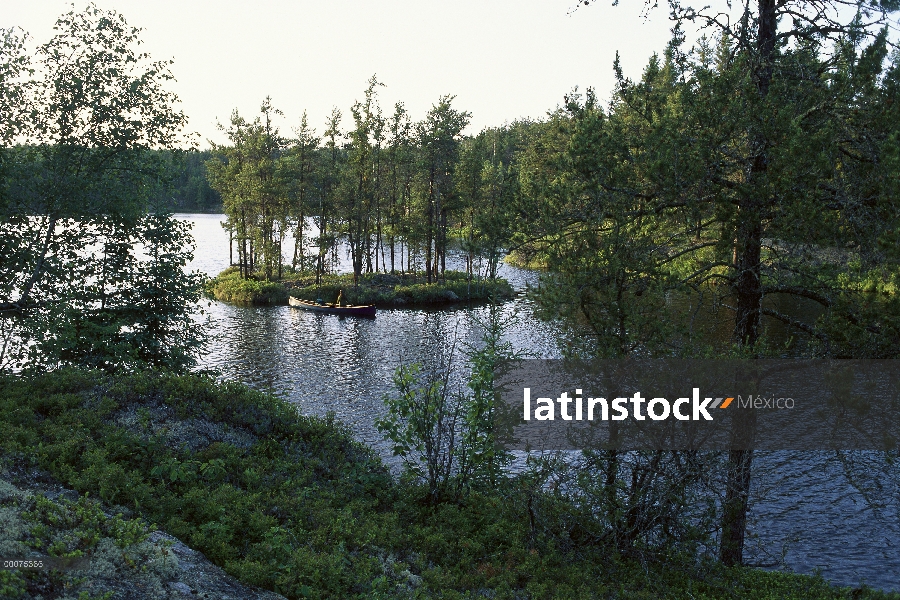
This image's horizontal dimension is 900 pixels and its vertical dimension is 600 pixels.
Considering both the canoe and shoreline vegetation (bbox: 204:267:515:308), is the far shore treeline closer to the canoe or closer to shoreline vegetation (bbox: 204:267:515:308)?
the canoe

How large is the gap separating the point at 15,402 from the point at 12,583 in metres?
6.66

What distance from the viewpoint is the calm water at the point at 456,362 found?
1358 centimetres

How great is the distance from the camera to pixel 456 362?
104ft

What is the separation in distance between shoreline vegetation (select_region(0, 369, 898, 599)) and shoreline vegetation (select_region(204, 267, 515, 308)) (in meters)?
37.6

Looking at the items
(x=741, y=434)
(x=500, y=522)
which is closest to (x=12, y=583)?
(x=500, y=522)

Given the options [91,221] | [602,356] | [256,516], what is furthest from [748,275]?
[91,221]

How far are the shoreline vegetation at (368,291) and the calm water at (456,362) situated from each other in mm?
2468

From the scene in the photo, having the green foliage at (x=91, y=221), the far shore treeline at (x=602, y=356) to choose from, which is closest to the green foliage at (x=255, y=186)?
the green foliage at (x=91, y=221)

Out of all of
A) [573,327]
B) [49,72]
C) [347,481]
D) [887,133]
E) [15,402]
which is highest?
[49,72]

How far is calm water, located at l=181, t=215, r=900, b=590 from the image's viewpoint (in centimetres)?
1358

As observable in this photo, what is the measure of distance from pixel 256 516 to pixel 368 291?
143 ft

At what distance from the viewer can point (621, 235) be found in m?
10.6

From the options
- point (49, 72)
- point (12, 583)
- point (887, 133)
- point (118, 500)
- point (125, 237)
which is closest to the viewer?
point (12, 583)

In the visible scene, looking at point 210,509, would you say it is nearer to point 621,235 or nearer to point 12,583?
point 12,583
